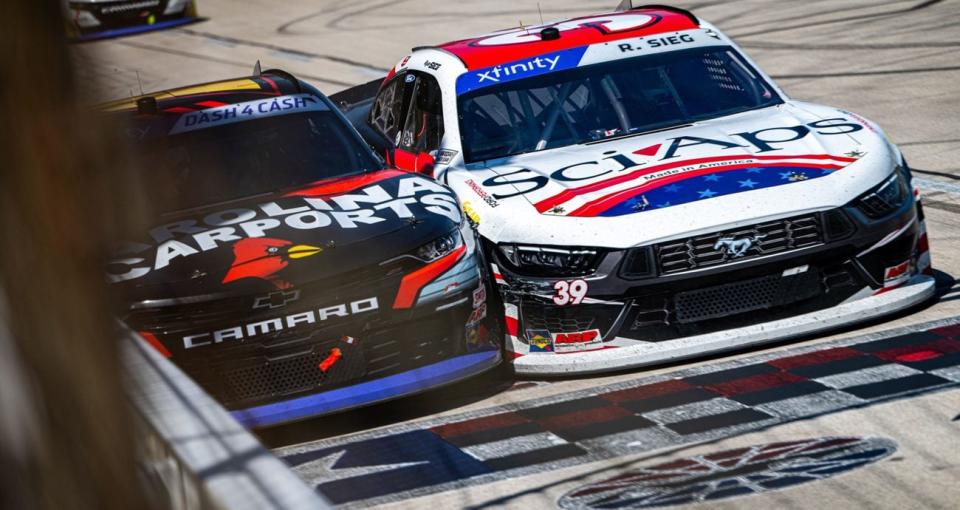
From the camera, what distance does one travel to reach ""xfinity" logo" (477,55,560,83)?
675 centimetres

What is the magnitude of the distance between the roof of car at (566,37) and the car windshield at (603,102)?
0.80 feet

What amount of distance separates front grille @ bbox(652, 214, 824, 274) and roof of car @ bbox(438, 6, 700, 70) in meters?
2.01

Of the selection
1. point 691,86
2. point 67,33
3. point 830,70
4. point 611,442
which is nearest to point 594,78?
point 691,86

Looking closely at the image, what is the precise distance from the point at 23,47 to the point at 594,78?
584cm

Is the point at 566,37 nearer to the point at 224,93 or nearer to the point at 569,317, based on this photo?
the point at 224,93

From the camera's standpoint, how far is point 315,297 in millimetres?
4926

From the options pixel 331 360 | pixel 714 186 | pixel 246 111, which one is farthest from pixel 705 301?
pixel 246 111

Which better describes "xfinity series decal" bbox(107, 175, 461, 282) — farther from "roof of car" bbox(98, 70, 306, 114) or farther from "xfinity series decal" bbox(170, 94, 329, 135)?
"roof of car" bbox(98, 70, 306, 114)

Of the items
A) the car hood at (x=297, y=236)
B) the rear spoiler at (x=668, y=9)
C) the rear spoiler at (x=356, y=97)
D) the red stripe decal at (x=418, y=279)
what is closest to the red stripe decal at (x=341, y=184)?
the car hood at (x=297, y=236)

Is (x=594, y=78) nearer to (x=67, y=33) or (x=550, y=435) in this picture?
(x=550, y=435)

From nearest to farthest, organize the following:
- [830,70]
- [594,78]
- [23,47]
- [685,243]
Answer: [23,47] < [685,243] < [594,78] < [830,70]

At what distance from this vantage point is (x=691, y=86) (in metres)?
6.75

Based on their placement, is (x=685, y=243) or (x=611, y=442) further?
(x=685, y=243)

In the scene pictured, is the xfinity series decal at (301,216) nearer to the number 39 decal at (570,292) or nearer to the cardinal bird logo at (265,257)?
the cardinal bird logo at (265,257)
